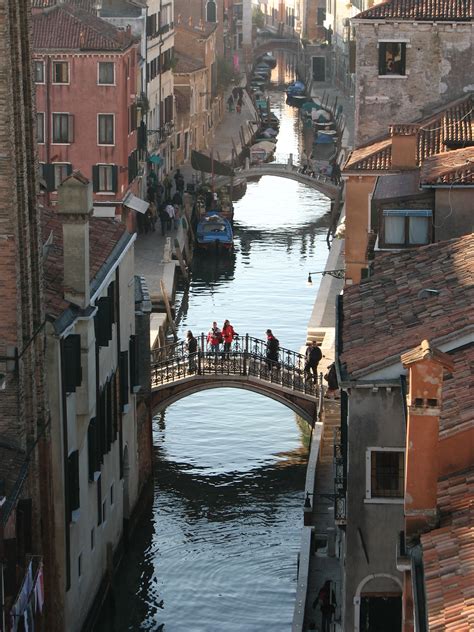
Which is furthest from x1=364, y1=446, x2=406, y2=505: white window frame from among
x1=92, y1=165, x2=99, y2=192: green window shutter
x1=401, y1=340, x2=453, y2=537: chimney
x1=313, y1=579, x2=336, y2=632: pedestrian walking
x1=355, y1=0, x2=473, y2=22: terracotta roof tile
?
x1=92, y1=165, x2=99, y2=192: green window shutter

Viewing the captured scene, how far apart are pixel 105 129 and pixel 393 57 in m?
20.5

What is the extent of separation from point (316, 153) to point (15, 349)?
3243 inches

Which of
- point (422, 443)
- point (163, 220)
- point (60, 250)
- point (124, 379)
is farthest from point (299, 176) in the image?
point (422, 443)

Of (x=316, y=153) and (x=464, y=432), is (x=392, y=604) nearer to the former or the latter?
(x=464, y=432)

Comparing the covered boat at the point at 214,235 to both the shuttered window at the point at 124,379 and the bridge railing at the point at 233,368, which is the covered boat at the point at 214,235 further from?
the shuttered window at the point at 124,379

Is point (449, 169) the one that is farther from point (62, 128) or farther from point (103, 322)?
point (62, 128)

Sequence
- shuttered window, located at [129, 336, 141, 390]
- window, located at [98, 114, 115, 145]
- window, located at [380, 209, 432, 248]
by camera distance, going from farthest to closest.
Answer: window, located at [98, 114, 115, 145]
shuttered window, located at [129, 336, 141, 390]
window, located at [380, 209, 432, 248]

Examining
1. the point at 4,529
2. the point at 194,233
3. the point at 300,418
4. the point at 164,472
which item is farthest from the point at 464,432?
the point at 194,233

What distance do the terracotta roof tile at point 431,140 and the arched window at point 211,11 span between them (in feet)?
290

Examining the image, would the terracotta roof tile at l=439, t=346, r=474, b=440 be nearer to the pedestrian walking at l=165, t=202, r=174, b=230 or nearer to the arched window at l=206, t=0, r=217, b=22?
the pedestrian walking at l=165, t=202, r=174, b=230

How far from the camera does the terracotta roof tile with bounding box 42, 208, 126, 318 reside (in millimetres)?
34781

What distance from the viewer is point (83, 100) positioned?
2894 inches

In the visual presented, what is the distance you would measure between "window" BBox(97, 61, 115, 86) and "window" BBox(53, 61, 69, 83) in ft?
4.00

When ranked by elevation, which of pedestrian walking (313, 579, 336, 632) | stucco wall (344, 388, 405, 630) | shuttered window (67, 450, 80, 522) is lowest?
pedestrian walking (313, 579, 336, 632)
